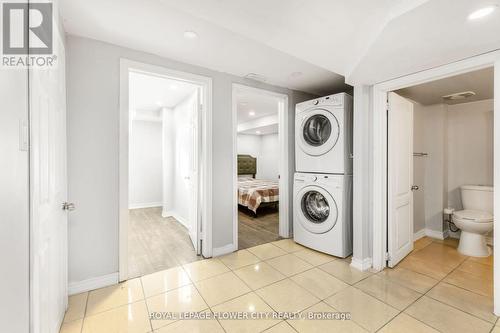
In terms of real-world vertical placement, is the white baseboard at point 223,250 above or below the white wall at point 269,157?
below

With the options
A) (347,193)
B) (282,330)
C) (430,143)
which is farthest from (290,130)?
(282,330)

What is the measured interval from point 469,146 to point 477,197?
0.79 meters

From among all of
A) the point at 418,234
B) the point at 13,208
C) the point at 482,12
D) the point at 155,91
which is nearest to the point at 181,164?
the point at 155,91

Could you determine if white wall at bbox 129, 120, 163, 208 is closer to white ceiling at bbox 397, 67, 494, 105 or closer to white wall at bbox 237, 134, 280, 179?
white wall at bbox 237, 134, 280, 179

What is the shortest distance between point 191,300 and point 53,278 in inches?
38.5

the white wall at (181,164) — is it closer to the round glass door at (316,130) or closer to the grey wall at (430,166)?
the round glass door at (316,130)

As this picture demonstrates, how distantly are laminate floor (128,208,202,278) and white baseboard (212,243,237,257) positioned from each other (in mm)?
201

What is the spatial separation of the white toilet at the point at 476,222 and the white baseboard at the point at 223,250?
9.56ft

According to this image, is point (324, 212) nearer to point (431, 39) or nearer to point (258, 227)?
point (258, 227)

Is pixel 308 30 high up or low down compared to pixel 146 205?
up

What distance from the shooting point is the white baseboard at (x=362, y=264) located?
2.35m

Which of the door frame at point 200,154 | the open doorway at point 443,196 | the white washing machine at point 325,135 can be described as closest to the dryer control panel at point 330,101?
the white washing machine at point 325,135

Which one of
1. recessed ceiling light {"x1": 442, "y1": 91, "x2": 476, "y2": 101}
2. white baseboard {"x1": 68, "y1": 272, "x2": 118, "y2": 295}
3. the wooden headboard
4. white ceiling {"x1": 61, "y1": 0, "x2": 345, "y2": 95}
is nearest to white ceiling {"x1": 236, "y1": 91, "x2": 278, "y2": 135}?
the wooden headboard

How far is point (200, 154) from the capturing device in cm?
264
